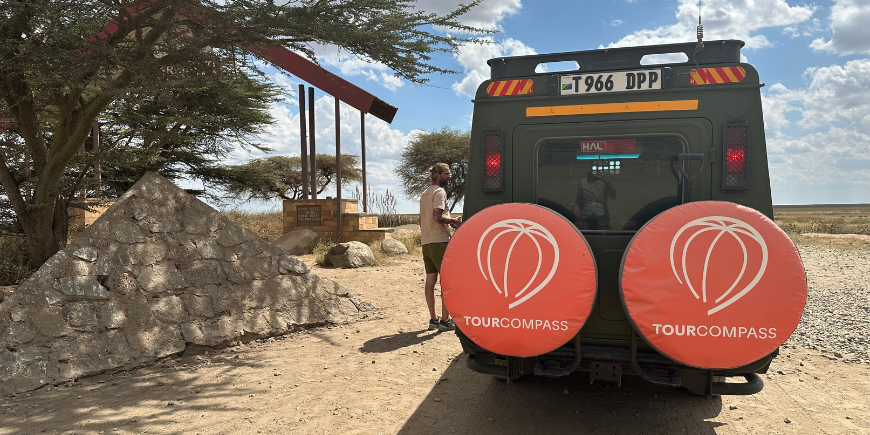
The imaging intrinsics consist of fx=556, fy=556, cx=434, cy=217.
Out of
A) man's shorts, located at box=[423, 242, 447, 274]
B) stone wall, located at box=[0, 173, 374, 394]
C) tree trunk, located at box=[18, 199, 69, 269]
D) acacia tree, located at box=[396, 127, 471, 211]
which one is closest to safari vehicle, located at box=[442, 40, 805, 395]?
man's shorts, located at box=[423, 242, 447, 274]

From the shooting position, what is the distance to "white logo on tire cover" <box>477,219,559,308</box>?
3127 mm

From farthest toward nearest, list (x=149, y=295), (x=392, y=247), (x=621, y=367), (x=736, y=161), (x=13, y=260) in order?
(x=392, y=247) < (x=13, y=260) < (x=149, y=295) < (x=736, y=161) < (x=621, y=367)

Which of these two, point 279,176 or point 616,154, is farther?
point 279,176

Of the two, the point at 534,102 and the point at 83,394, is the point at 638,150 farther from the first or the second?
the point at 83,394

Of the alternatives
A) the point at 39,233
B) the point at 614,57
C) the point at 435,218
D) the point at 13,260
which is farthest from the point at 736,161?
the point at 13,260

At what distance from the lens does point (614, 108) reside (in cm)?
382

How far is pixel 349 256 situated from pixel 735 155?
9.72 metres

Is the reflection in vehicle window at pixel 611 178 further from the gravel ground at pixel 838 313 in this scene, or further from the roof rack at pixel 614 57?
the gravel ground at pixel 838 313

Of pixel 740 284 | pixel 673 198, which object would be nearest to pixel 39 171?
pixel 673 198

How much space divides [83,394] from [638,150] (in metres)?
4.84

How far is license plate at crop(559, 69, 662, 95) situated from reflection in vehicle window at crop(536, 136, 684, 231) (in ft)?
1.11

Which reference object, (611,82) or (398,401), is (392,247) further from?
(611,82)

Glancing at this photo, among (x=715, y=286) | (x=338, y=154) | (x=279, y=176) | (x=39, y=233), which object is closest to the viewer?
(x=715, y=286)

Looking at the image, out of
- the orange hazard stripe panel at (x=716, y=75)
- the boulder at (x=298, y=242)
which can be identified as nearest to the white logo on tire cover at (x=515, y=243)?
the orange hazard stripe panel at (x=716, y=75)
